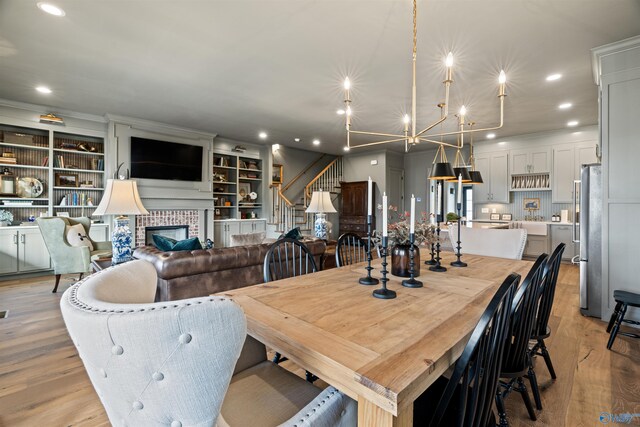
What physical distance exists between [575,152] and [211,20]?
697 cm

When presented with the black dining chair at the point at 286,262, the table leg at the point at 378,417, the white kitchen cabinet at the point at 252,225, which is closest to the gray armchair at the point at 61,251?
the black dining chair at the point at 286,262

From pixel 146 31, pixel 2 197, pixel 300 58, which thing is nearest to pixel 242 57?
pixel 300 58

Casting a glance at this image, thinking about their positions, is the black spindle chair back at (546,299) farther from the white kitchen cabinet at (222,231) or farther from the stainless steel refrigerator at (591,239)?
the white kitchen cabinet at (222,231)

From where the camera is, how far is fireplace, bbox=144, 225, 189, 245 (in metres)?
5.97

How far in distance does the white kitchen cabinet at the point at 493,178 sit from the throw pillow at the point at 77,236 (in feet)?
25.1

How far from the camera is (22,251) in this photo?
15.6ft

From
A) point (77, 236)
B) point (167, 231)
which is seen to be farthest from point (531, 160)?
point (77, 236)

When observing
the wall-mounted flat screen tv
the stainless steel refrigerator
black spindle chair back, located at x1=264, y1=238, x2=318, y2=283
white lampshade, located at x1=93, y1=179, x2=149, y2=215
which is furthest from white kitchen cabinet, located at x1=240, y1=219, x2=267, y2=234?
the stainless steel refrigerator

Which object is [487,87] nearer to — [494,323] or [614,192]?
[614,192]

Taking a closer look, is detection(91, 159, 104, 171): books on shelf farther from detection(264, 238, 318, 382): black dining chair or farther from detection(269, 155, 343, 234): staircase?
detection(264, 238, 318, 382): black dining chair

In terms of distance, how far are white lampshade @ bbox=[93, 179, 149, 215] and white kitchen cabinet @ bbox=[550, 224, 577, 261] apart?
6994mm

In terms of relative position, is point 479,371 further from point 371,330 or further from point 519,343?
point 519,343

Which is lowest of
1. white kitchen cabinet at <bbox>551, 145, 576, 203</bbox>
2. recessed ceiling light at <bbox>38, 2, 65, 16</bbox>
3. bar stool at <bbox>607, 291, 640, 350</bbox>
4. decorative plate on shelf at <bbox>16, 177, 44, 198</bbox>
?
bar stool at <bbox>607, 291, 640, 350</bbox>

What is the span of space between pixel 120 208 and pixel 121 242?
1.06ft
